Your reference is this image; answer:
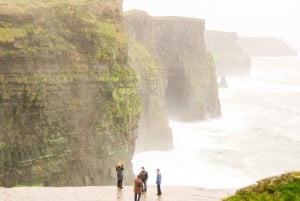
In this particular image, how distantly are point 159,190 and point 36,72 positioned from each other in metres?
16.3

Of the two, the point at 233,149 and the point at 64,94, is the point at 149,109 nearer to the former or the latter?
the point at 233,149

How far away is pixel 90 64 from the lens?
39375 mm

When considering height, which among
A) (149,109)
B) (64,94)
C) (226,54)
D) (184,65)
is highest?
(226,54)

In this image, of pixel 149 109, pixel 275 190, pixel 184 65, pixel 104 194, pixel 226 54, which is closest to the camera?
pixel 275 190

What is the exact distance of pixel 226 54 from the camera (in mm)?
160875

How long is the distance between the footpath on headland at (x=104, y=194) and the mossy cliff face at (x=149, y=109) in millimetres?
33558

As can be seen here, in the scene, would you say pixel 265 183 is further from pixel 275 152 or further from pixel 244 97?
pixel 244 97

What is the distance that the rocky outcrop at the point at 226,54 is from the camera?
15512 centimetres

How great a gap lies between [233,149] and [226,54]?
102332 mm

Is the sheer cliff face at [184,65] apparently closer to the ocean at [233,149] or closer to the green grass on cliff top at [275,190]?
the ocean at [233,149]

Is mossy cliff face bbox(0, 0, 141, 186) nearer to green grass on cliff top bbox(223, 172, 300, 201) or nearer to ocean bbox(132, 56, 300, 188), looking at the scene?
ocean bbox(132, 56, 300, 188)

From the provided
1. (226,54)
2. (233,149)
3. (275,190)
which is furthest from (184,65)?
(226,54)

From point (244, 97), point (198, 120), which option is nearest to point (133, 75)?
point (198, 120)

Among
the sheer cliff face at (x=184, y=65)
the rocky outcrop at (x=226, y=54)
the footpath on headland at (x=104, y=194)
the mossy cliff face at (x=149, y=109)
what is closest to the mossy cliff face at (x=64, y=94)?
the footpath on headland at (x=104, y=194)
